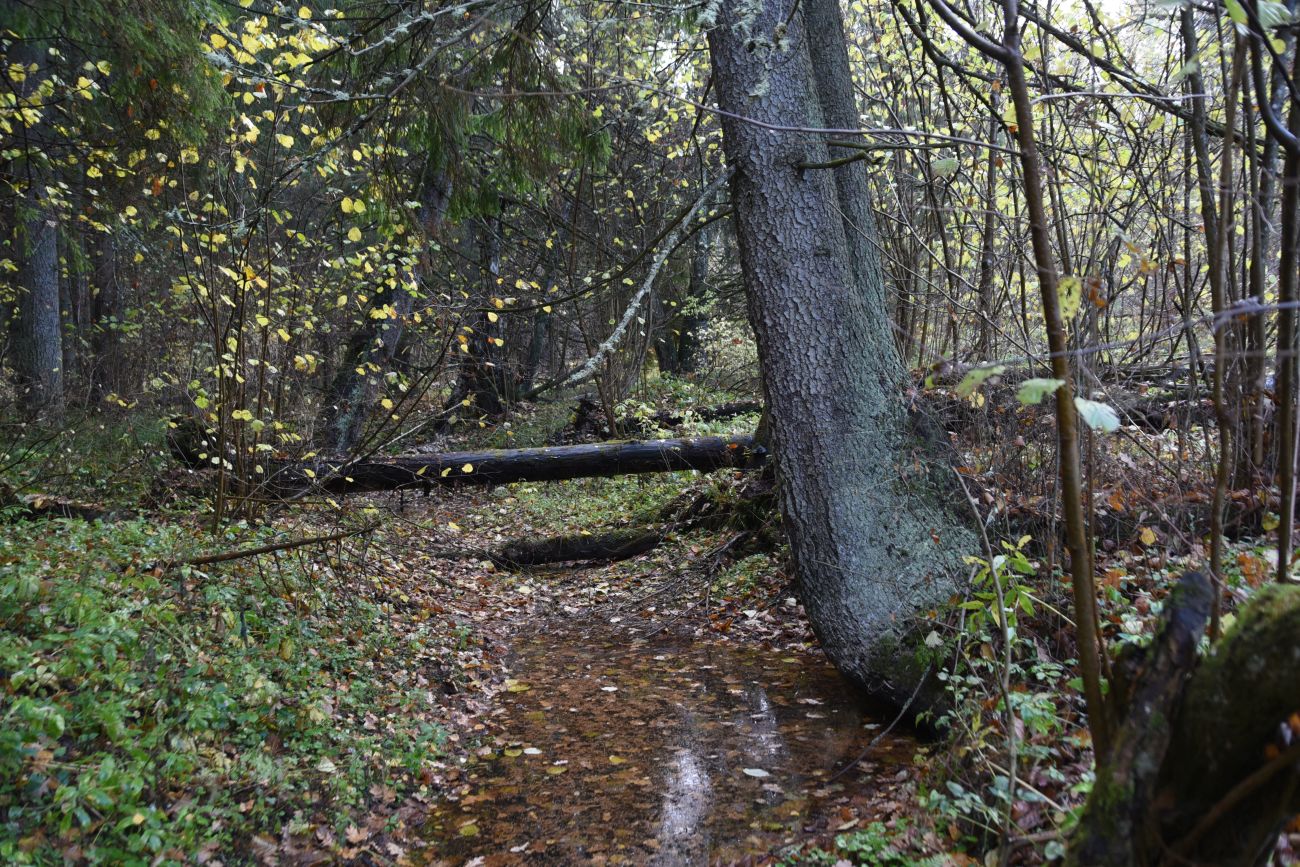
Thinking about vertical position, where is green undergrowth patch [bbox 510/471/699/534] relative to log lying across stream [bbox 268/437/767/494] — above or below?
below

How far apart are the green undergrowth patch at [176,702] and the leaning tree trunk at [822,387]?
107 inches

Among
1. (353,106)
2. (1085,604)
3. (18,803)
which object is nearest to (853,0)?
(353,106)

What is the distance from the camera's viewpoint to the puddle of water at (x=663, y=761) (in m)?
3.83

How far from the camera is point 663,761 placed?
15.4ft

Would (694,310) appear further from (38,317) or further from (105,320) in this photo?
(38,317)

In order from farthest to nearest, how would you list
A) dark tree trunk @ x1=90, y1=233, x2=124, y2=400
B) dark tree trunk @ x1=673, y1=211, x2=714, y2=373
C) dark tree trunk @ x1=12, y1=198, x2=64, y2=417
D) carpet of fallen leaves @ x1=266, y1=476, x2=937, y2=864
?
dark tree trunk @ x1=673, y1=211, x2=714, y2=373 < dark tree trunk @ x1=90, y1=233, x2=124, y2=400 < dark tree trunk @ x1=12, y1=198, x2=64, y2=417 < carpet of fallen leaves @ x1=266, y1=476, x2=937, y2=864

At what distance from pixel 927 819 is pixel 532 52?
6479mm

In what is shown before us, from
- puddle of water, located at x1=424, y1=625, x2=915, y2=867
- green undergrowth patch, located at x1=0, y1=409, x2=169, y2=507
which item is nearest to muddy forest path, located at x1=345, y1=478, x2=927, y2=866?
puddle of water, located at x1=424, y1=625, x2=915, y2=867

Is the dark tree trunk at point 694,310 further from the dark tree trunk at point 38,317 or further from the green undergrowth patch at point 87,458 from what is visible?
the dark tree trunk at point 38,317

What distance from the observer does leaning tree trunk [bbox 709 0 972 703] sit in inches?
198

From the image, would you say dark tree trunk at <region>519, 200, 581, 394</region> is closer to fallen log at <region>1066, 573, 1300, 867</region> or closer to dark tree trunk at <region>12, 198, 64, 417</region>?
dark tree trunk at <region>12, 198, 64, 417</region>

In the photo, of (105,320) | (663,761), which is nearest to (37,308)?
(105,320)

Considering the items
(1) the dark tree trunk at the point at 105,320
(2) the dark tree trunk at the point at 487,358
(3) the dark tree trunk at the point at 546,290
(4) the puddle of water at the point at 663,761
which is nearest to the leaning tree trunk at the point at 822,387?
(4) the puddle of water at the point at 663,761

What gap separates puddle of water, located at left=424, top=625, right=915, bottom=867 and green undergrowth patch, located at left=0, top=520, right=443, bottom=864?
2.04 ft
